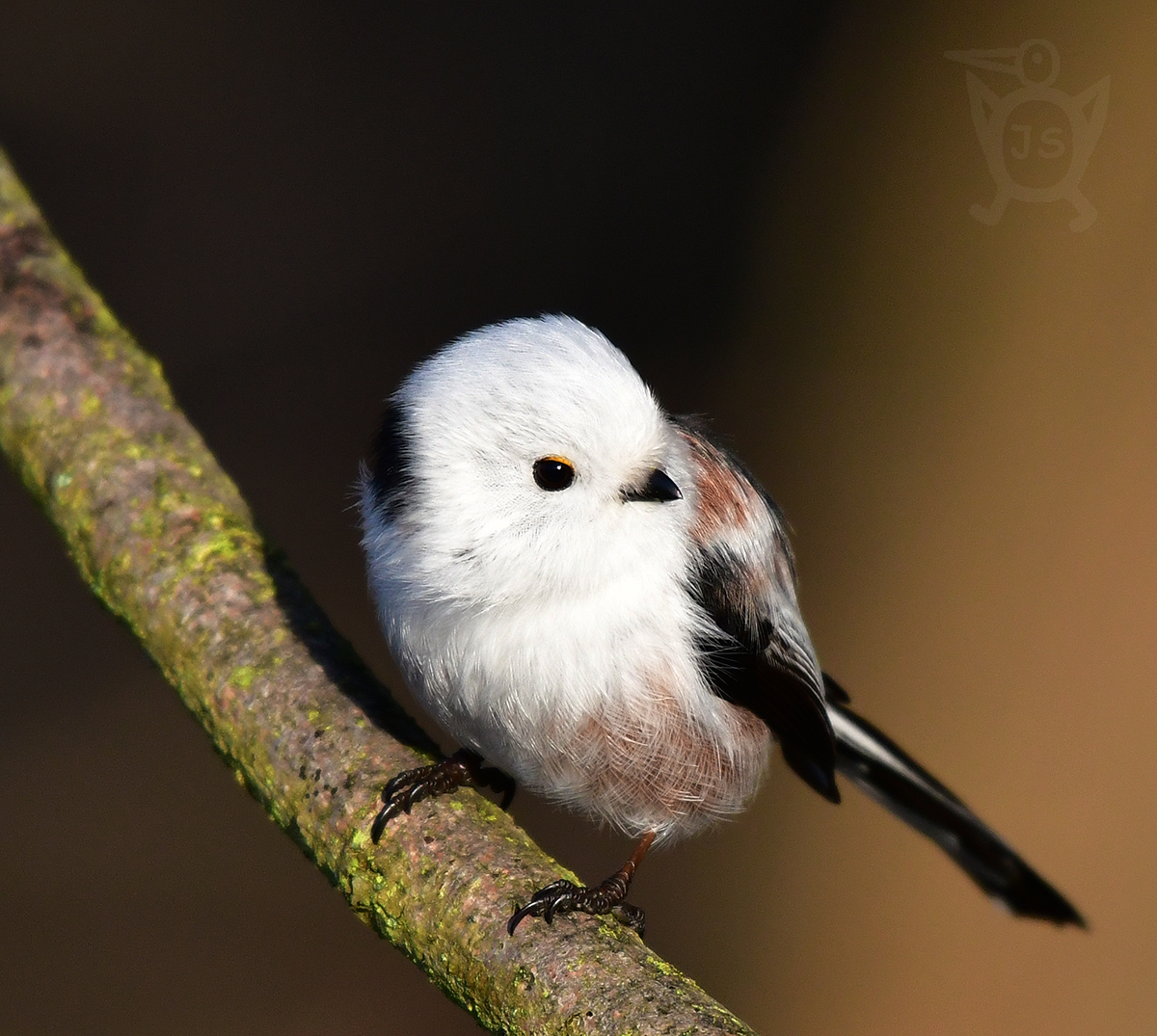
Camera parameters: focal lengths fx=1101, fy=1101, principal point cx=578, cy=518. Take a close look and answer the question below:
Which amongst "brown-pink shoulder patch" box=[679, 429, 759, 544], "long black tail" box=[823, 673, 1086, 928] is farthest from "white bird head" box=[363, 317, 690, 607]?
"long black tail" box=[823, 673, 1086, 928]

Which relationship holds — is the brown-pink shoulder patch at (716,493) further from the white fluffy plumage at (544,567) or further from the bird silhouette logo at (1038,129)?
the bird silhouette logo at (1038,129)

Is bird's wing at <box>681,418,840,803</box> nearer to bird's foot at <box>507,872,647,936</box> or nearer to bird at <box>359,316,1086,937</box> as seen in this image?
bird at <box>359,316,1086,937</box>

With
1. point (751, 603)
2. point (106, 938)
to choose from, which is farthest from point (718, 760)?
point (106, 938)

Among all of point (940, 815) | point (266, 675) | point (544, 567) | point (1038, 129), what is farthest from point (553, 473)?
point (1038, 129)

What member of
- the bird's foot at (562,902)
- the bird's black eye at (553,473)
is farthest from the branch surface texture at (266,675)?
the bird's black eye at (553,473)

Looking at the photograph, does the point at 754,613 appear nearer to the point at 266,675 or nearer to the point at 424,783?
the point at 424,783

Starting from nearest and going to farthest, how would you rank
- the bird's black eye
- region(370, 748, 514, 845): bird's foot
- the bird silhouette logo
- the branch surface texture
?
the branch surface texture < region(370, 748, 514, 845): bird's foot < the bird's black eye < the bird silhouette logo

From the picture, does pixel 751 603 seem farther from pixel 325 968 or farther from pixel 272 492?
pixel 272 492
